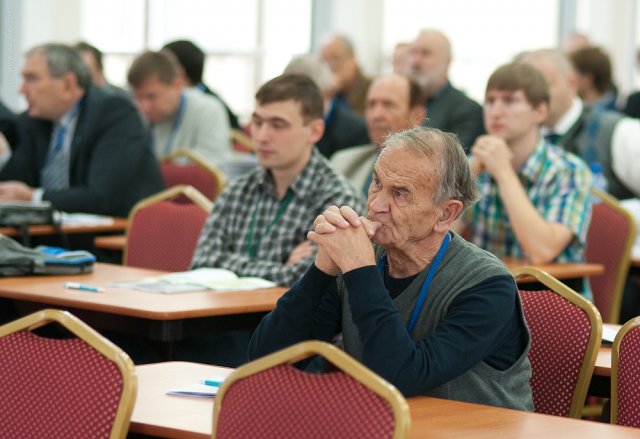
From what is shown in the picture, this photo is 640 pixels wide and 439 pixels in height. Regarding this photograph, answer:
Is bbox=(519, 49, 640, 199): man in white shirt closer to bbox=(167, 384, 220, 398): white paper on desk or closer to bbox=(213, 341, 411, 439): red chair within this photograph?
bbox=(167, 384, 220, 398): white paper on desk

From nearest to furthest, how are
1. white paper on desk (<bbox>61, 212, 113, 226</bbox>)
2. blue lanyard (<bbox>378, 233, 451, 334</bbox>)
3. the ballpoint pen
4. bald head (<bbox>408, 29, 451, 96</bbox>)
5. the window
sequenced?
blue lanyard (<bbox>378, 233, 451, 334</bbox>) → the ballpoint pen → white paper on desk (<bbox>61, 212, 113, 226</bbox>) → bald head (<bbox>408, 29, 451, 96</bbox>) → the window

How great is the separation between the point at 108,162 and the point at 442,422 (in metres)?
4.05

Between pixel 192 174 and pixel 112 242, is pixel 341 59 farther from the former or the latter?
pixel 112 242

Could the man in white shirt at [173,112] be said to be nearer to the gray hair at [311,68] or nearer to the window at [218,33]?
the gray hair at [311,68]

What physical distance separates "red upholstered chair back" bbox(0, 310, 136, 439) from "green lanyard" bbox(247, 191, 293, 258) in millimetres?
2003

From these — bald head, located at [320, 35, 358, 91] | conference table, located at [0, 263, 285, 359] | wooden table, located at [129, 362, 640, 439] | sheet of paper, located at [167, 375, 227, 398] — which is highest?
bald head, located at [320, 35, 358, 91]

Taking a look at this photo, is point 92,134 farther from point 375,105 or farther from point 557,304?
point 557,304

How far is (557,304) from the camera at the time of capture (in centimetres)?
291

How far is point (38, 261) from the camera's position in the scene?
4.06 metres

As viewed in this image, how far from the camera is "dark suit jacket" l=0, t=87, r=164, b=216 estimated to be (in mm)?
5945

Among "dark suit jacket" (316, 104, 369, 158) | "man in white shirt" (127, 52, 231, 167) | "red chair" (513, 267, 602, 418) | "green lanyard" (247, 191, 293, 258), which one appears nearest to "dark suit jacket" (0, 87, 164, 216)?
"man in white shirt" (127, 52, 231, 167)

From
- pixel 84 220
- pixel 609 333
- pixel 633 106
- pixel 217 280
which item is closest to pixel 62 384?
pixel 609 333

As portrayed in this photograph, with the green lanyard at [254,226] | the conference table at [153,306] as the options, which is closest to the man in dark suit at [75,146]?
the green lanyard at [254,226]

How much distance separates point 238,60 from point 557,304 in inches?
339
